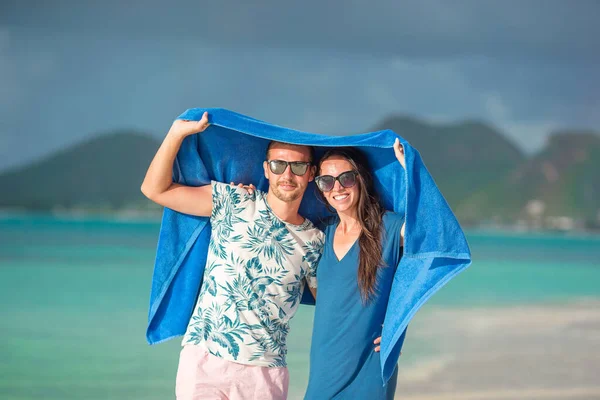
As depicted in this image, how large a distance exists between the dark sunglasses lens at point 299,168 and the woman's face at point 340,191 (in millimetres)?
71

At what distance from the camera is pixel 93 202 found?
225 feet

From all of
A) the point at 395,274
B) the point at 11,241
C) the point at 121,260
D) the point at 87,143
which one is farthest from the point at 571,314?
the point at 87,143

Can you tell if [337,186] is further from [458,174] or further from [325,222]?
[458,174]

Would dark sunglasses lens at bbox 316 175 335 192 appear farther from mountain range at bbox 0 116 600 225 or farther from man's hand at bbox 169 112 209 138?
mountain range at bbox 0 116 600 225

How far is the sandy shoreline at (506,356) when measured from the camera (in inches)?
228

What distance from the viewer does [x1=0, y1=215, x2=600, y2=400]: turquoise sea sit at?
6.12 m

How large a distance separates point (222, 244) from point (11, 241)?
23229mm

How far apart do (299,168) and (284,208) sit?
18cm

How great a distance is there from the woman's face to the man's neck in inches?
5.8

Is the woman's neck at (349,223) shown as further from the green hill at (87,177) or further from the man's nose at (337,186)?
the green hill at (87,177)

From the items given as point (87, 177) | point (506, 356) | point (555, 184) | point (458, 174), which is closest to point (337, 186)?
point (506, 356)

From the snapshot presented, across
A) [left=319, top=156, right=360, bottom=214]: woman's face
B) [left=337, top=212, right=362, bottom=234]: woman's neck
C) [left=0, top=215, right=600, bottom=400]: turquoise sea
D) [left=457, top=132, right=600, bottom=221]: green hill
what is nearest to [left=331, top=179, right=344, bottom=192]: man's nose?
[left=319, top=156, right=360, bottom=214]: woman's face

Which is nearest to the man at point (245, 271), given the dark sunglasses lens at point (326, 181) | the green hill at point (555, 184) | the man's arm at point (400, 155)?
the dark sunglasses lens at point (326, 181)

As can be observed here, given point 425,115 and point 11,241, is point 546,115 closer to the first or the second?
point 425,115
